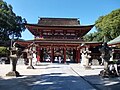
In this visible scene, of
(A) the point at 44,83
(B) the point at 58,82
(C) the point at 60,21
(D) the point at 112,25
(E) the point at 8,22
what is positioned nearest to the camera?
(A) the point at 44,83

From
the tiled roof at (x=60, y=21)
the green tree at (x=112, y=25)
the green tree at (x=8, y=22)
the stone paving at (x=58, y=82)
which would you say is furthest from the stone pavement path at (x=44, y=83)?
the green tree at (x=8, y=22)

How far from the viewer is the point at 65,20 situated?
51094 millimetres

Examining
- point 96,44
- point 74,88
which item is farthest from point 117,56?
point 74,88

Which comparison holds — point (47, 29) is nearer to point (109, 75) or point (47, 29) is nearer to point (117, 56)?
point (117, 56)

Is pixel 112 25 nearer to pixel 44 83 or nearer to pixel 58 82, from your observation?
pixel 58 82

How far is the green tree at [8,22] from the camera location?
204 ft

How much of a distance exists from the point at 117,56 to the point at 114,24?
893 cm

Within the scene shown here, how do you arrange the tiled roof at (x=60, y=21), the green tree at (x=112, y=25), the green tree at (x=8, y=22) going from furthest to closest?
the green tree at (x=8, y=22), the green tree at (x=112, y=25), the tiled roof at (x=60, y=21)

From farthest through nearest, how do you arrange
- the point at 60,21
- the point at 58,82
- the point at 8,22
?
the point at 8,22, the point at 60,21, the point at 58,82

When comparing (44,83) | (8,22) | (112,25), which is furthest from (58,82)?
(8,22)

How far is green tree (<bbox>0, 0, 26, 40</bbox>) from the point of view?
62.3 metres

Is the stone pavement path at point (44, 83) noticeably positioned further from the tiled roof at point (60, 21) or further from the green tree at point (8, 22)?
the green tree at point (8, 22)

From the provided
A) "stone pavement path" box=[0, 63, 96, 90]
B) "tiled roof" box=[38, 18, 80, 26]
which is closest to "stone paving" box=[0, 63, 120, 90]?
"stone pavement path" box=[0, 63, 96, 90]

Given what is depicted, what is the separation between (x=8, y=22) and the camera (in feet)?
213
